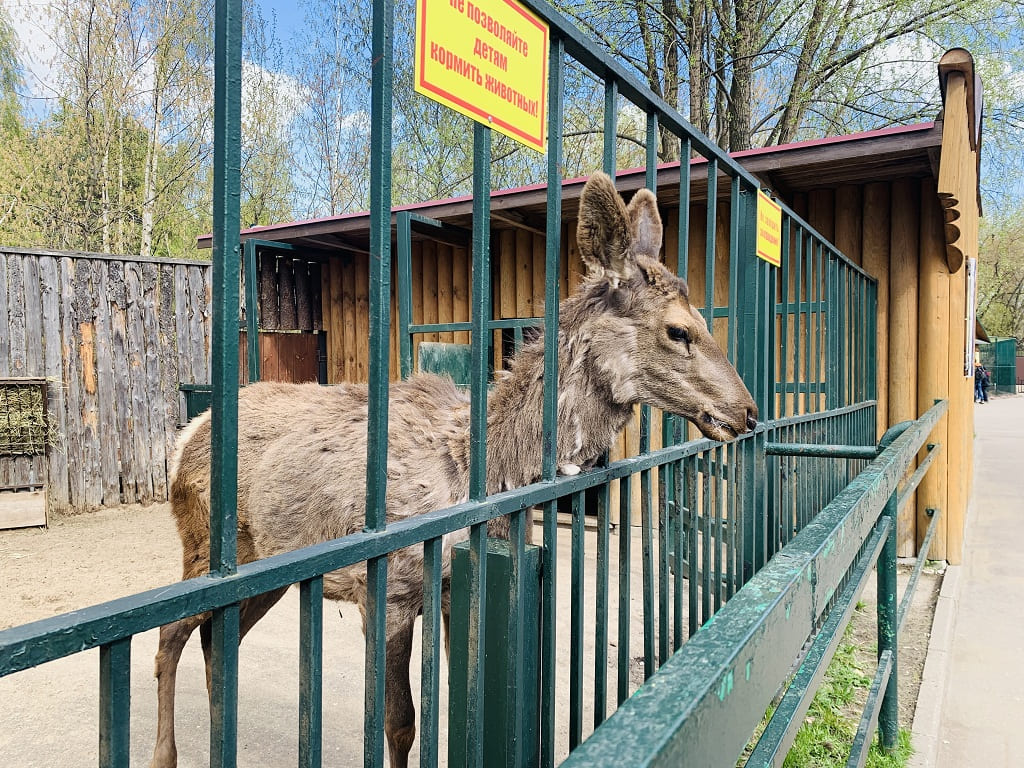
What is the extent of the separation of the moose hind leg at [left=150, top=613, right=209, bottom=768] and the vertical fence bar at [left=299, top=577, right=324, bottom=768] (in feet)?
7.41

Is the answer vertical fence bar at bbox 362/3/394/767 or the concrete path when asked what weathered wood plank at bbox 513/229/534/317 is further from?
vertical fence bar at bbox 362/3/394/767

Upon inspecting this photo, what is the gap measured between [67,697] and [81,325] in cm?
568

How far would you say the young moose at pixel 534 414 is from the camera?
2145 mm

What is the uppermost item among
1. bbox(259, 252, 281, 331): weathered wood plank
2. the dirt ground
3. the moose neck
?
bbox(259, 252, 281, 331): weathered wood plank

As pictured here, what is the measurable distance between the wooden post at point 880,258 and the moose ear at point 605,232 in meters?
5.19

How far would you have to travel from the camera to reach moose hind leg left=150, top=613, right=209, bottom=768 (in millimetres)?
3121

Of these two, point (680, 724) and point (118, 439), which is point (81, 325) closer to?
point (118, 439)

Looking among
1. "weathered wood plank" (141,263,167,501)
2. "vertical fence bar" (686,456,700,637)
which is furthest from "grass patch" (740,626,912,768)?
"weathered wood plank" (141,263,167,501)

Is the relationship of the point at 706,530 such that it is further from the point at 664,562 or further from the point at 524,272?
the point at 524,272

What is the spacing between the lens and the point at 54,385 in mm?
8180

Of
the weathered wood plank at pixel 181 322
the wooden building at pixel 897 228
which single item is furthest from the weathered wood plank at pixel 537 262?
the weathered wood plank at pixel 181 322

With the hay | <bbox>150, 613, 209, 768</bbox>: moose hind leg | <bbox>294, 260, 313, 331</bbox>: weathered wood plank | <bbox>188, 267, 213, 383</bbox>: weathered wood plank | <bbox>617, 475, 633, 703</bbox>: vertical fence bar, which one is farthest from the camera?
<bbox>294, 260, 313, 331</bbox>: weathered wood plank

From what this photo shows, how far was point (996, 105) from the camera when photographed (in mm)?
12680

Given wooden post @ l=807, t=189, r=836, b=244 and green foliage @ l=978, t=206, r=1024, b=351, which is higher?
green foliage @ l=978, t=206, r=1024, b=351
